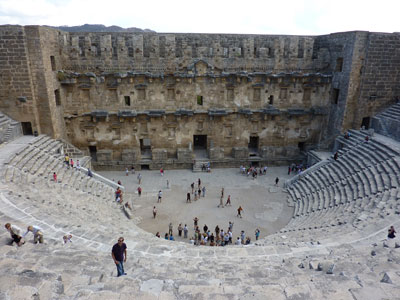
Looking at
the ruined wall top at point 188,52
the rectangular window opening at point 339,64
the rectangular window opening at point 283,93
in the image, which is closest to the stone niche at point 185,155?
the ruined wall top at point 188,52

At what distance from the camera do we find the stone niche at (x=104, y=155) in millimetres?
20562

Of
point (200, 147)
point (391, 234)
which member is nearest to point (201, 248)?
point (391, 234)

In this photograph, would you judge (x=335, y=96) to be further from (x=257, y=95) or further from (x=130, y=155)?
(x=130, y=155)

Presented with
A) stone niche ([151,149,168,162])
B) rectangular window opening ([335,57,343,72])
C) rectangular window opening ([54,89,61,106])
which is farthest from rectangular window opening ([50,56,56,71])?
rectangular window opening ([335,57,343,72])

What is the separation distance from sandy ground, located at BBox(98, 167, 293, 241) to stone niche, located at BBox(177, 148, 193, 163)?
90cm

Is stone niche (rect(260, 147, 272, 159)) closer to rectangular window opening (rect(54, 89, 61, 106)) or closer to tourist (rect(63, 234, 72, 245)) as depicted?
rectangular window opening (rect(54, 89, 61, 106))

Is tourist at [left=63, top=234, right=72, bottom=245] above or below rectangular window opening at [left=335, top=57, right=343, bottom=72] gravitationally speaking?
below

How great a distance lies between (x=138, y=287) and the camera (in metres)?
4.90

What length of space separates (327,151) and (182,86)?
37.6 ft

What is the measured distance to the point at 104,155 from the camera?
20609 mm

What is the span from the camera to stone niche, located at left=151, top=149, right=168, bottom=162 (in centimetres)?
2092

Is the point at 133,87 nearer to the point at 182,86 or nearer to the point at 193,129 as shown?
the point at 182,86

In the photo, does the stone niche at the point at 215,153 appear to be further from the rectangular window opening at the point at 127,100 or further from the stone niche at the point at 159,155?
the rectangular window opening at the point at 127,100

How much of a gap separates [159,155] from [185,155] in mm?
1947
